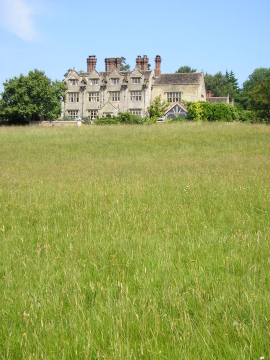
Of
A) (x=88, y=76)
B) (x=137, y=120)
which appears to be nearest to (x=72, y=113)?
(x=88, y=76)

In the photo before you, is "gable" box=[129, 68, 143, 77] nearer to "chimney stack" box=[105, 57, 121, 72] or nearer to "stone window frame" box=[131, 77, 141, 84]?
"stone window frame" box=[131, 77, 141, 84]

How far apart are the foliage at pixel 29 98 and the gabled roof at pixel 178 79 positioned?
52.7 feet

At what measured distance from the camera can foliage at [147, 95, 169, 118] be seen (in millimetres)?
55906

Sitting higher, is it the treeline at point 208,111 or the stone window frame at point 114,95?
the stone window frame at point 114,95

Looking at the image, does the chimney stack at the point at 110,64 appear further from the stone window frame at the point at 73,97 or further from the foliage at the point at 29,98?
the foliage at the point at 29,98

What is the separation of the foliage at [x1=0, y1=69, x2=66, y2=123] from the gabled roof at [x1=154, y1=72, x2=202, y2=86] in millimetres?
16062

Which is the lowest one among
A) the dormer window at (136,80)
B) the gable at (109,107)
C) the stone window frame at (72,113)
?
the stone window frame at (72,113)

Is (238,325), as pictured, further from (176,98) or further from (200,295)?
(176,98)

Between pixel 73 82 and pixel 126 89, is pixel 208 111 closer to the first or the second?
pixel 126 89

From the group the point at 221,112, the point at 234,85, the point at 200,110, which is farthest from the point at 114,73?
the point at 234,85

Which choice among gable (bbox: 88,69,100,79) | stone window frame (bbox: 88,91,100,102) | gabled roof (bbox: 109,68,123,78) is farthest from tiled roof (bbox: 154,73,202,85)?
stone window frame (bbox: 88,91,100,102)

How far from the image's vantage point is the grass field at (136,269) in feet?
8.56

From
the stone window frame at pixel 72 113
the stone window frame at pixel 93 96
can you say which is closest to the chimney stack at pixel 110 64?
the stone window frame at pixel 93 96

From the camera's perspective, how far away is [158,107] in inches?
2219
